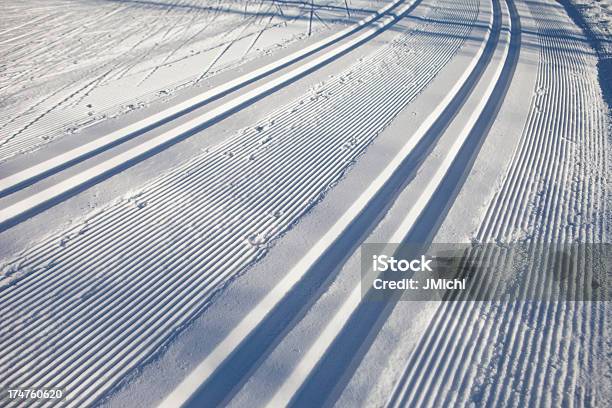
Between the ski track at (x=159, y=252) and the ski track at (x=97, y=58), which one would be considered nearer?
the ski track at (x=159, y=252)

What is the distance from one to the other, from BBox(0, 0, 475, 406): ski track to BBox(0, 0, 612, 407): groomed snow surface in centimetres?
2

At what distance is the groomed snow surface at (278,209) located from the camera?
272 centimetres

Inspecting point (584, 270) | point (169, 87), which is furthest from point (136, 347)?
point (169, 87)

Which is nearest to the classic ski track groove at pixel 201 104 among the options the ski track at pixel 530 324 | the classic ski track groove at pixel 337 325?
the classic ski track groove at pixel 337 325

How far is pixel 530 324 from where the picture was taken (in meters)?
3.05

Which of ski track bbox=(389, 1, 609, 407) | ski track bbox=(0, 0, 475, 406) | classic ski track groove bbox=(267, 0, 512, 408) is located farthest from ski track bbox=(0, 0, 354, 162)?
ski track bbox=(389, 1, 609, 407)

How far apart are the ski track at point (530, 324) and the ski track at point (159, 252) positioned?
1753 mm

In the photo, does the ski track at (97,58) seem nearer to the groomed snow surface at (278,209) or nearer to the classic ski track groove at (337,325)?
the groomed snow surface at (278,209)

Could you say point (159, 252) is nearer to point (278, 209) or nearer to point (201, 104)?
point (278, 209)

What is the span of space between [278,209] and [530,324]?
2518 mm

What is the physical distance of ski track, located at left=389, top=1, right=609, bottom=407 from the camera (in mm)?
2646

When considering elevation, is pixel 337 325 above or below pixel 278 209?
below

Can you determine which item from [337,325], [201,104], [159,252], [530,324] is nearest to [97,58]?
[201,104]

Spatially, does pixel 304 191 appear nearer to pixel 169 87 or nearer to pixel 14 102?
pixel 169 87
